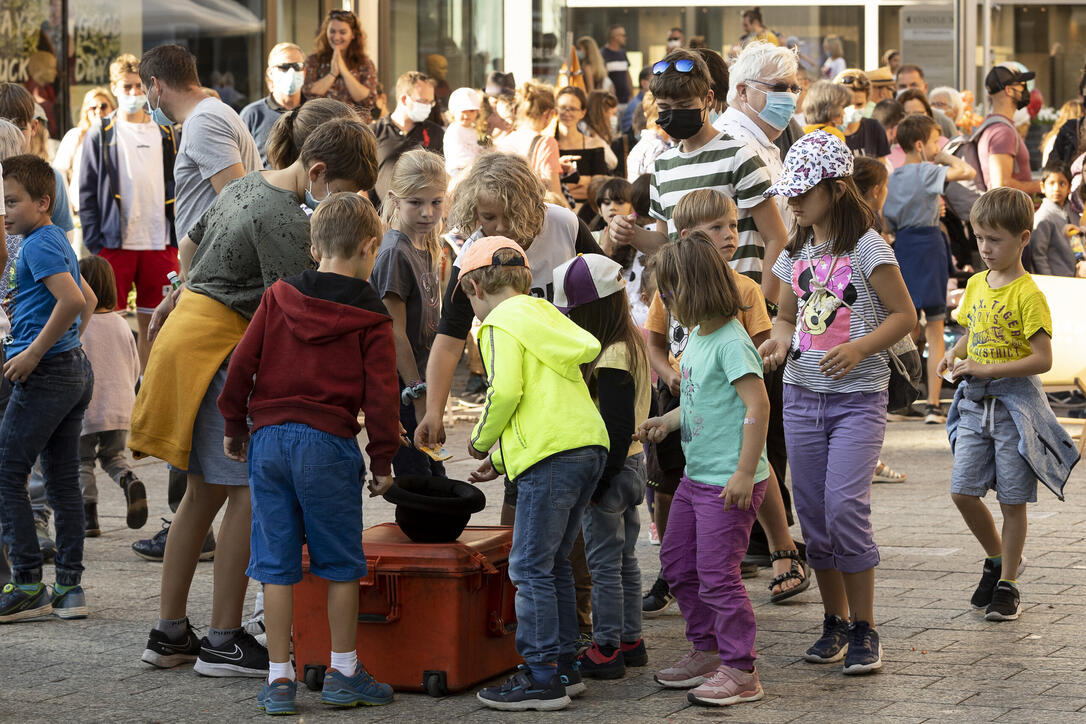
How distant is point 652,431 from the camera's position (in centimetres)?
523

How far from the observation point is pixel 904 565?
704cm

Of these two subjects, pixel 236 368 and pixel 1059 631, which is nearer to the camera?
pixel 236 368

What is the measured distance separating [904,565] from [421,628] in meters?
2.76

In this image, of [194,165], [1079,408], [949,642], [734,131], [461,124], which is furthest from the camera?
[461,124]

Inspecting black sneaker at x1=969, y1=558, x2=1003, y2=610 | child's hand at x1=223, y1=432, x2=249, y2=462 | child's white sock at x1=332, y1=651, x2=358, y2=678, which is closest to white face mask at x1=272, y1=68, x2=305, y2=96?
child's hand at x1=223, y1=432, x2=249, y2=462

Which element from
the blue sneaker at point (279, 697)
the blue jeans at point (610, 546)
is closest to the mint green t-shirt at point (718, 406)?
the blue jeans at point (610, 546)

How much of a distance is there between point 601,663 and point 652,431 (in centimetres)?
79

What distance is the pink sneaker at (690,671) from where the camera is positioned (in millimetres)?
5168

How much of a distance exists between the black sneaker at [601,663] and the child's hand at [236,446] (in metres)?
1.31

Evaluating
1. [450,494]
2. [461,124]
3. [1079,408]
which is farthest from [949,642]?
[461,124]

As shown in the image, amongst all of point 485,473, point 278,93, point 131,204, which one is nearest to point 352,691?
point 485,473

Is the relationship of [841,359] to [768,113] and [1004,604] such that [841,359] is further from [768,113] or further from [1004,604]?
[768,113]

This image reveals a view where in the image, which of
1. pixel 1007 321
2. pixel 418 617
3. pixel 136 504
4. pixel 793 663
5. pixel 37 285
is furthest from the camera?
pixel 136 504

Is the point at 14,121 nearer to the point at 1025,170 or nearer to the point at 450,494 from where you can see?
the point at 450,494
